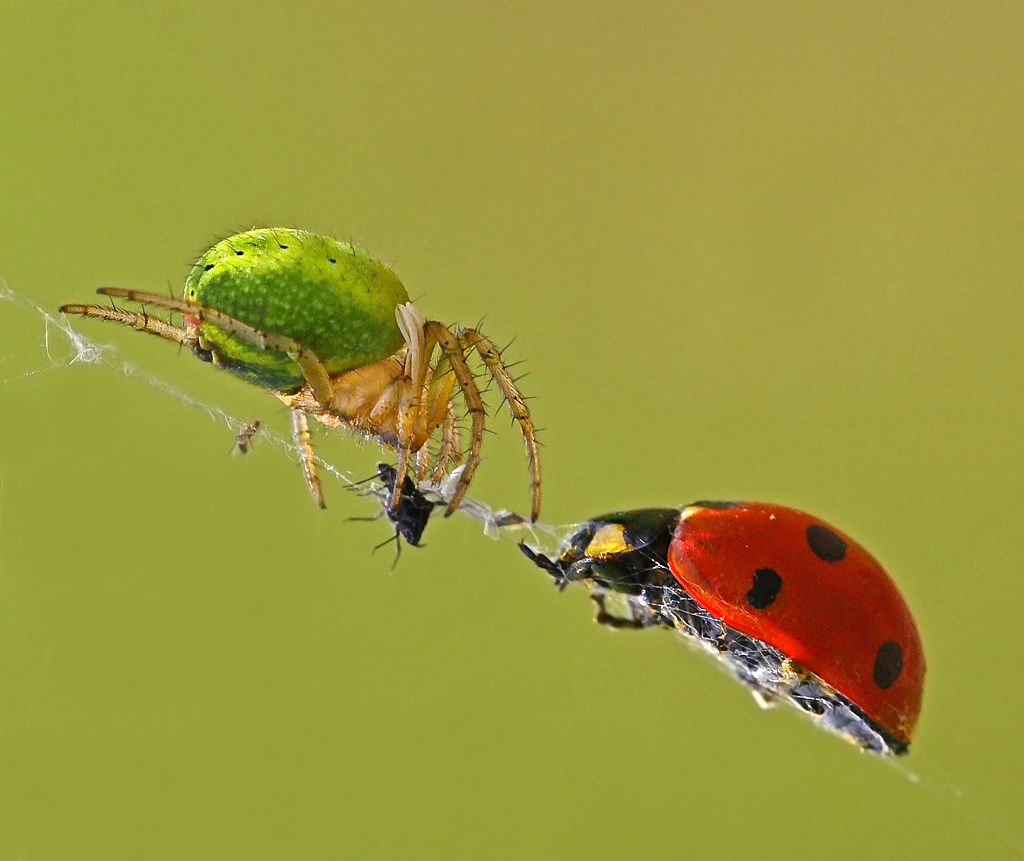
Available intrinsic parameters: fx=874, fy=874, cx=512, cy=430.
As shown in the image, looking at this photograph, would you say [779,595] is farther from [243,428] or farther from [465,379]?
[243,428]

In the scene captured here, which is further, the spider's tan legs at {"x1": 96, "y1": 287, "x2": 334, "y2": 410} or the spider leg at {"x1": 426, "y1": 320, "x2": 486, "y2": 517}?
the spider leg at {"x1": 426, "y1": 320, "x2": 486, "y2": 517}

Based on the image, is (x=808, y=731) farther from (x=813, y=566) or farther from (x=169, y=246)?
(x=169, y=246)

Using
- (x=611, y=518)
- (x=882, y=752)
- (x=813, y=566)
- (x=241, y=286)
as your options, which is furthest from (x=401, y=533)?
(x=882, y=752)

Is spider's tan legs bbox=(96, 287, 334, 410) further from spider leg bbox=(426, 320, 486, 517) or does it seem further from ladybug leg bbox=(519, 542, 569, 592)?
ladybug leg bbox=(519, 542, 569, 592)

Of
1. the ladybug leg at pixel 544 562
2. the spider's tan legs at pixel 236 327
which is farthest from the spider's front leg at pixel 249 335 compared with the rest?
the ladybug leg at pixel 544 562

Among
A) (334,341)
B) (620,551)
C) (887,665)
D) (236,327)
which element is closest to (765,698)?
(887,665)

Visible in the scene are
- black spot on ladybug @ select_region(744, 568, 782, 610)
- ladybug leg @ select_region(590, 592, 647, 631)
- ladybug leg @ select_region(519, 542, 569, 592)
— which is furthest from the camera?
ladybug leg @ select_region(590, 592, 647, 631)

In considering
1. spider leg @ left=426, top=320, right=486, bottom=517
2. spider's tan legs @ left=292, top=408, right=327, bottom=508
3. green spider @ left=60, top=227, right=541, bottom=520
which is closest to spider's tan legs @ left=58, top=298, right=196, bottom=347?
green spider @ left=60, top=227, right=541, bottom=520
